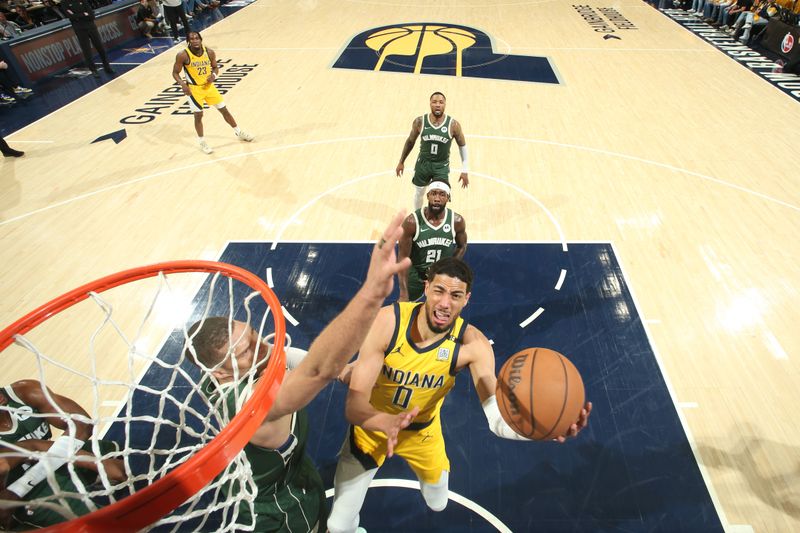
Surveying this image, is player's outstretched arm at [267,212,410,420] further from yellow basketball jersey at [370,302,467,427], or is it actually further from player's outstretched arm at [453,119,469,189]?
player's outstretched arm at [453,119,469,189]

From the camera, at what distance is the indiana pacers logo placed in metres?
11.3

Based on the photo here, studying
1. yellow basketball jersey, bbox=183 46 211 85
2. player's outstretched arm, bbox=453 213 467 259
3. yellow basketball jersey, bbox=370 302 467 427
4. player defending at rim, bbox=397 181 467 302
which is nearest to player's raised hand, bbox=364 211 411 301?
yellow basketball jersey, bbox=370 302 467 427

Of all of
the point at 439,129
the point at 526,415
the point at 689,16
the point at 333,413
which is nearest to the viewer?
the point at 526,415

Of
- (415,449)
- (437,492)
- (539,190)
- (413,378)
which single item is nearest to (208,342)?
(413,378)

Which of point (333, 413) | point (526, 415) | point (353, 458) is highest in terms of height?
point (526, 415)

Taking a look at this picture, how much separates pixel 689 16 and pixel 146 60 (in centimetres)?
1783

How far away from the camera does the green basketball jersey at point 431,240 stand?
13.5 feet

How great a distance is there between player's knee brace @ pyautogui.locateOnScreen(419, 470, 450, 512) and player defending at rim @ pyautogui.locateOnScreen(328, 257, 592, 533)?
6 centimetres

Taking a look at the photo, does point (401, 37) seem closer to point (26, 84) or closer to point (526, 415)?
point (26, 84)

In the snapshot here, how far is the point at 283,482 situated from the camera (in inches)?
97.0

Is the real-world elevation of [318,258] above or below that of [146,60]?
below

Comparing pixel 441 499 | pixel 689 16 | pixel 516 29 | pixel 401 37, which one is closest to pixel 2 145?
pixel 441 499

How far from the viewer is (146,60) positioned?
41.4ft

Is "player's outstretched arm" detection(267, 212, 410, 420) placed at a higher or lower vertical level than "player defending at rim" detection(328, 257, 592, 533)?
higher
